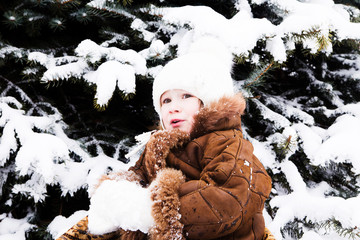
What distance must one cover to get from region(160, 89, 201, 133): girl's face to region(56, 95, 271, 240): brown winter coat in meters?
0.06

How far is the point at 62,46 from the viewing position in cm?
211

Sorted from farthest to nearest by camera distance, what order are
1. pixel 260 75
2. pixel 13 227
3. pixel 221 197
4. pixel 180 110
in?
pixel 13 227, pixel 260 75, pixel 180 110, pixel 221 197

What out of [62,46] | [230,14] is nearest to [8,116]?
[62,46]

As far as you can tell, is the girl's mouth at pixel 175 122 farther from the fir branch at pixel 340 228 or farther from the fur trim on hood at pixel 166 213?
the fir branch at pixel 340 228

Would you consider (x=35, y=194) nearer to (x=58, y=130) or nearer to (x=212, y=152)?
(x=58, y=130)

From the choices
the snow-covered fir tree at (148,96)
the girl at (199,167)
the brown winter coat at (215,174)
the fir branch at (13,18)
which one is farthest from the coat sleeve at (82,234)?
the fir branch at (13,18)

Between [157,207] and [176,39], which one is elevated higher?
[176,39]

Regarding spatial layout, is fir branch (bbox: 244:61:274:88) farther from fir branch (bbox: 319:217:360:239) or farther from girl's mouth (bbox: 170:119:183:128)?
fir branch (bbox: 319:217:360:239)

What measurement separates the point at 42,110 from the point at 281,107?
1.90 meters

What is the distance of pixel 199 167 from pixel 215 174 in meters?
0.20

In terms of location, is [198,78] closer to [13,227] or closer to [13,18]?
[13,18]

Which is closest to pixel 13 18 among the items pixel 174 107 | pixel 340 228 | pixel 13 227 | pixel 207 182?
pixel 174 107

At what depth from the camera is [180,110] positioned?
1.18m

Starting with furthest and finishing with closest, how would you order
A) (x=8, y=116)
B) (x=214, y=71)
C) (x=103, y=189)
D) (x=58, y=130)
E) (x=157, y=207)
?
1. (x=58, y=130)
2. (x=8, y=116)
3. (x=214, y=71)
4. (x=103, y=189)
5. (x=157, y=207)
